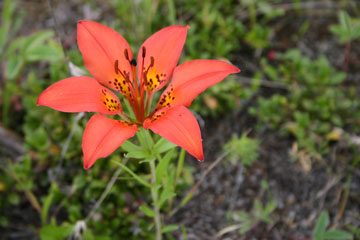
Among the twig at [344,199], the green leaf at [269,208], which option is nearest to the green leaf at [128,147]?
the green leaf at [269,208]

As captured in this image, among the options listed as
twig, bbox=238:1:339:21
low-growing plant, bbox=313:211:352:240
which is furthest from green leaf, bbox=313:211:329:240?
twig, bbox=238:1:339:21

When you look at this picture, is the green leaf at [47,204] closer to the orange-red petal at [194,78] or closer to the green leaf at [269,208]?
the orange-red petal at [194,78]

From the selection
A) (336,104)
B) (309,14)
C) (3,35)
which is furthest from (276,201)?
(3,35)

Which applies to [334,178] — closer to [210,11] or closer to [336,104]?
[336,104]

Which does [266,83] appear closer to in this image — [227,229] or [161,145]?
[227,229]

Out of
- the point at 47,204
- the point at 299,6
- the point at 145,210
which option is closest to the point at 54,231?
the point at 47,204

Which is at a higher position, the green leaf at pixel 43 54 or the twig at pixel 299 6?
the green leaf at pixel 43 54
